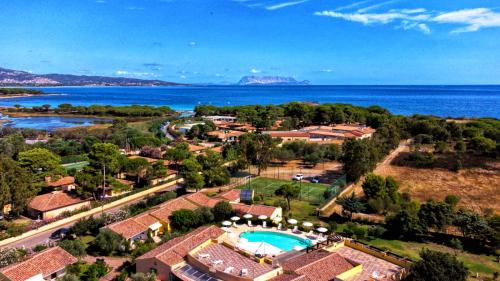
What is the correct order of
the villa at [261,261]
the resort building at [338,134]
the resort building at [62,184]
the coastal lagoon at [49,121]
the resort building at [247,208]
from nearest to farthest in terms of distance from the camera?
1. the villa at [261,261]
2. the resort building at [247,208]
3. the resort building at [62,184]
4. the resort building at [338,134]
5. the coastal lagoon at [49,121]

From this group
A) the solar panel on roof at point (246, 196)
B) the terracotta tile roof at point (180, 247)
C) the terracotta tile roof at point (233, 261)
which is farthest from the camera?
the solar panel on roof at point (246, 196)

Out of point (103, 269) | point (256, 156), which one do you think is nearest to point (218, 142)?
point (256, 156)

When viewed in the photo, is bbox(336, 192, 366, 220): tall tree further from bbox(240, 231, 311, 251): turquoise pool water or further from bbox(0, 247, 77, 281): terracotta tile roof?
bbox(0, 247, 77, 281): terracotta tile roof

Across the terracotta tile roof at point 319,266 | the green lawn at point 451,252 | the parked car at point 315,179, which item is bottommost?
the green lawn at point 451,252

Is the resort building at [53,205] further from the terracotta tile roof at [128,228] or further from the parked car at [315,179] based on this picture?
the parked car at [315,179]

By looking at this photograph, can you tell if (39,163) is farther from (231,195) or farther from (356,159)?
(356,159)

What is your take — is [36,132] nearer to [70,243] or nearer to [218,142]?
[218,142]

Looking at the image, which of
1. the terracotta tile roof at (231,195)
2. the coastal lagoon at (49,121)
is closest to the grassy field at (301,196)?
the terracotta tile roof at (231,195)
